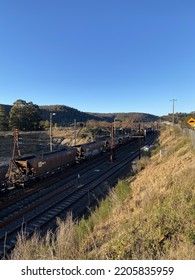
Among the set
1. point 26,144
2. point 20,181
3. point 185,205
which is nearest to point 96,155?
point 20,181

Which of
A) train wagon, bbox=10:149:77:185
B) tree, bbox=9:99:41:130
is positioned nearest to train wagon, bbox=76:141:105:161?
train wagon, bbox=10:149:77:185

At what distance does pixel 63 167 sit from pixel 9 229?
17601 mm

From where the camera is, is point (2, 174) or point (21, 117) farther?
point (21, 117)

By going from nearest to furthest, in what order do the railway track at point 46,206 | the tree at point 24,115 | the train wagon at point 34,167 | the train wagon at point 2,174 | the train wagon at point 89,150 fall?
the railway track at point 46,206 < the train wagon at point 2,174 < the train wagon at point 34,167 < the train wagon at point 89,150 < the tree at point 24,115

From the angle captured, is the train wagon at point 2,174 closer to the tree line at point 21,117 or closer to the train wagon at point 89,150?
the train wagon at point 89,150

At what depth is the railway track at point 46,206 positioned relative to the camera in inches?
598

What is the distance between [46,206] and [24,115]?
2795 inches

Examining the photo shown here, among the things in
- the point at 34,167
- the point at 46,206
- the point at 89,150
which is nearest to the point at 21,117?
the point at 89,150

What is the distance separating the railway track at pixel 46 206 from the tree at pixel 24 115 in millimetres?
60662

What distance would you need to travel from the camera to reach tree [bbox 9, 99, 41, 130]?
84125 mm

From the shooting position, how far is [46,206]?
19516 mm

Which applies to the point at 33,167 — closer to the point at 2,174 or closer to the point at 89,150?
the point at 2,174

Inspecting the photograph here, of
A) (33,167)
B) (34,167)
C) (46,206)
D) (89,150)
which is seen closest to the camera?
(46,206)

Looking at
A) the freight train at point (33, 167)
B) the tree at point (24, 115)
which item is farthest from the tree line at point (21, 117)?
the freight train at point (33, 167)
